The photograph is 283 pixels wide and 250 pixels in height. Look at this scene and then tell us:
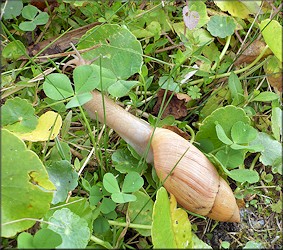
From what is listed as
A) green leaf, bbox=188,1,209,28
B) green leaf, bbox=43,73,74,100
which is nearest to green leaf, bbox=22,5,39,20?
green leaf, bbox=43,73,74,100

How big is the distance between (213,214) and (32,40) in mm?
753

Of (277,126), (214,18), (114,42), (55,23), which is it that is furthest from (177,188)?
(55,23)

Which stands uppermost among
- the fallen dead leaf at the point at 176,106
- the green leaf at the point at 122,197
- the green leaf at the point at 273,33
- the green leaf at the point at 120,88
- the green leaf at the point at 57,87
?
the green leaf at the point at 273,33

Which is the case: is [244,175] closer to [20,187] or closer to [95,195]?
[95,195]

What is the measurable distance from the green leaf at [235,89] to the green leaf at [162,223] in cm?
40

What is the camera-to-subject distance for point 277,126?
123 centimetres

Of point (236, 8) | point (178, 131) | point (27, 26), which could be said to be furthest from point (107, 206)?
point (236, 8)

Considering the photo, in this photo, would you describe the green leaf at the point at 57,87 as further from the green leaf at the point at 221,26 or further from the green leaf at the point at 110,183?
the green leaf at the point at 221,26

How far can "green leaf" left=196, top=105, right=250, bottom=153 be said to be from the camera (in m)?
1.19

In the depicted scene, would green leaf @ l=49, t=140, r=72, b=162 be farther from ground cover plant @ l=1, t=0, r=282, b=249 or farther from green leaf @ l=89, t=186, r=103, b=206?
green leaf @ l=89, t=186, r=103, b=206

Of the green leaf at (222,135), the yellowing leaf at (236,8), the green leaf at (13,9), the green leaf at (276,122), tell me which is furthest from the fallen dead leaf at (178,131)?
the green leaf at (13,9)

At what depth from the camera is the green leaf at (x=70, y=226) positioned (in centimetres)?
90

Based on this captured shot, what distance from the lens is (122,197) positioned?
1056mm

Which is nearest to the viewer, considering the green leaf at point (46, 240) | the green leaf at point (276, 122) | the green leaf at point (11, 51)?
the green leaf at point (46, 240)
